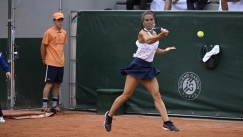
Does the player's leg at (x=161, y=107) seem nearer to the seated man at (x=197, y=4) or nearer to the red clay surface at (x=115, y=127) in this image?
the red clay surface at (x=115, y=127)

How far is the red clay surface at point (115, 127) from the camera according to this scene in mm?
9398

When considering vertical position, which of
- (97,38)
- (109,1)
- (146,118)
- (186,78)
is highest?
(109,1)

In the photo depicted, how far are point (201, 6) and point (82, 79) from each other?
10.6ft

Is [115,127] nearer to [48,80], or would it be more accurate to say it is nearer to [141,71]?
[141,71]

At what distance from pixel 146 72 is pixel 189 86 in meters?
3.33

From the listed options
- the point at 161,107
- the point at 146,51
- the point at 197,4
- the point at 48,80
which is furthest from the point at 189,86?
the point at 161,107

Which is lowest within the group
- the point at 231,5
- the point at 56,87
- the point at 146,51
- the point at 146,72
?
the point at 56,87

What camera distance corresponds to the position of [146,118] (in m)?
12.1

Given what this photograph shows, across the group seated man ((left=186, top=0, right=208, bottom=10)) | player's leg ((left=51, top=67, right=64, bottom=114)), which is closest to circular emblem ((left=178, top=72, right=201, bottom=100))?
seated man ((left=186, top=0, right=208, bottom=10))

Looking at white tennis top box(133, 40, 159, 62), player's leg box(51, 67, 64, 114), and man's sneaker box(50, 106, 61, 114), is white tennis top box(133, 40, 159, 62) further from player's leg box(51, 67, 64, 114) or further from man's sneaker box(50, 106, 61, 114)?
man's sneaker box(50, 106, 61, 114)

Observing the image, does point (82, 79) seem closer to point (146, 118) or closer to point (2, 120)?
point (146, 118)

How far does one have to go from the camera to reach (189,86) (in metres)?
12.0

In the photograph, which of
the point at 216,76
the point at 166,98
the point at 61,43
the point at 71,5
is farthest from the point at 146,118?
the point at 71,5

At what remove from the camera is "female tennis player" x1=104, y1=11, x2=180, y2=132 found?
28.5 ft
